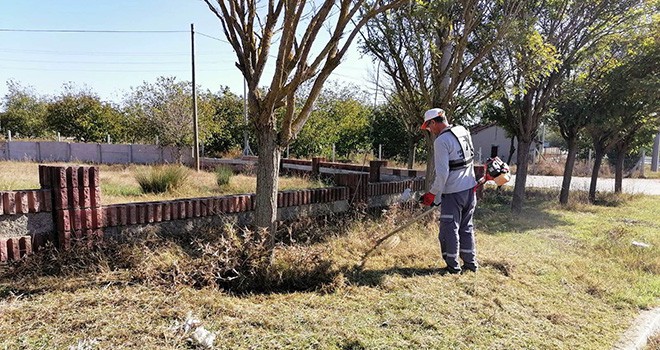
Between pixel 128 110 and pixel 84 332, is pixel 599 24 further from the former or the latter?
pixel 128 110

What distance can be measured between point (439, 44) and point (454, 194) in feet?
10.0

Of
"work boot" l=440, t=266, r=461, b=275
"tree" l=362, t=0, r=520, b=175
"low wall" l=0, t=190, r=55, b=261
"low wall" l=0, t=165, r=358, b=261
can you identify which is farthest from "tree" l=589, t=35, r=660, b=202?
"low wall" l=0, t=190, r=55, b=261

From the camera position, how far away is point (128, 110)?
2025cm

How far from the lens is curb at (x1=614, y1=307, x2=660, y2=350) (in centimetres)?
285

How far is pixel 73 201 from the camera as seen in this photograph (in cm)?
334

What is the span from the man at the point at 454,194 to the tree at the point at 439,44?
1.72 meters

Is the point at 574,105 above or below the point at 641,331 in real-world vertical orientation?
above

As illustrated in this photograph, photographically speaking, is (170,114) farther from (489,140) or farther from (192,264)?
(489,140)

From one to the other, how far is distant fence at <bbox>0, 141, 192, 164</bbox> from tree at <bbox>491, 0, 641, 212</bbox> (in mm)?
13439

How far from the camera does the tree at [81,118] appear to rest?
2066 centimetres

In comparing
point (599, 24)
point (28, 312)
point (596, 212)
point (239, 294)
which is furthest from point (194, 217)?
point (596, 212)

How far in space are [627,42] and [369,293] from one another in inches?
338

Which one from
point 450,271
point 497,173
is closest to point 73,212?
point 450,271

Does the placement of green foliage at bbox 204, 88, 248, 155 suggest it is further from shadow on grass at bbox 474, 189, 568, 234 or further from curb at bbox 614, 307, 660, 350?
curb at bbox 614, 307, 660, 350
